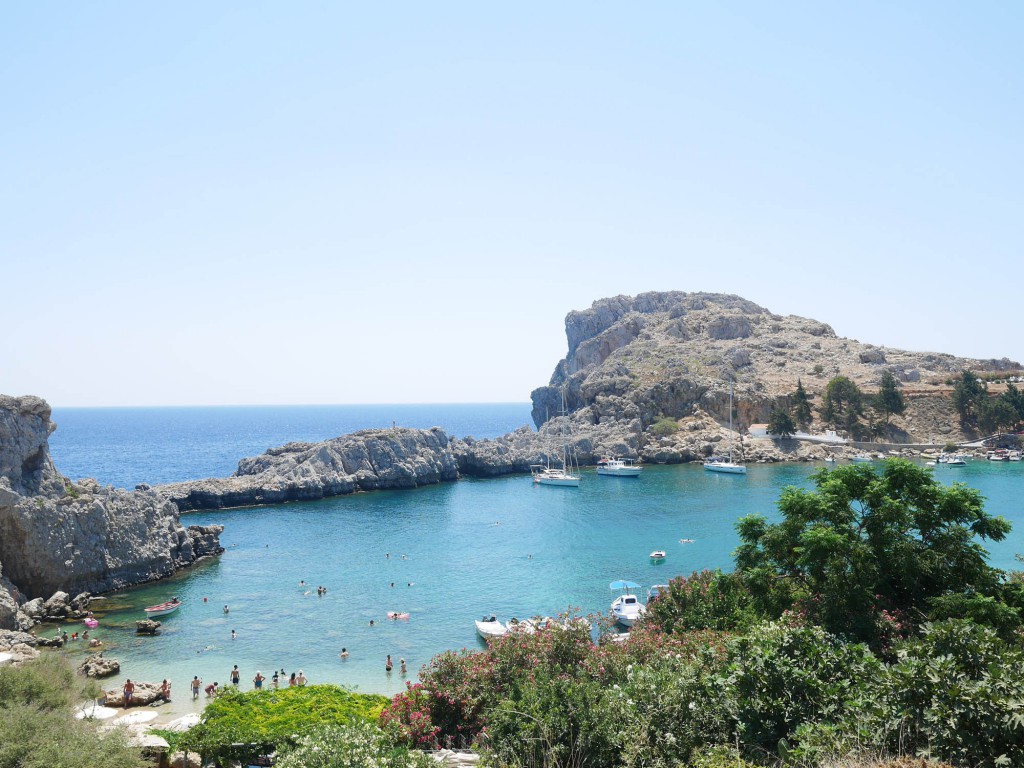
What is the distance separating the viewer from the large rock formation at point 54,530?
3659 cm

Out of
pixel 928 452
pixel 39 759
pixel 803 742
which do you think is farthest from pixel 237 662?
pixel 928 452

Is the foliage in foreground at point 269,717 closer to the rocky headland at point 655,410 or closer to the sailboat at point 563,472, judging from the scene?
the rocky headland at point 655,410

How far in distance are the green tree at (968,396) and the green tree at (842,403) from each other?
40.7ft

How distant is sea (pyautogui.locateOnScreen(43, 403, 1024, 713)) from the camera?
1231 inches

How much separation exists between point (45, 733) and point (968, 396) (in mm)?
111066

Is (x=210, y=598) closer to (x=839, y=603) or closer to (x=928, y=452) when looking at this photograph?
(x=839, y=603)

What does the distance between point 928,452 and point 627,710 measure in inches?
3730

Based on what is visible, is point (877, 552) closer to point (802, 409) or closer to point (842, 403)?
point (802, 409)

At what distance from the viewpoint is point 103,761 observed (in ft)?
44.5

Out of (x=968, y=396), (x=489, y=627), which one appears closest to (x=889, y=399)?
(x=968, y=396)

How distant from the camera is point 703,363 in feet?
390

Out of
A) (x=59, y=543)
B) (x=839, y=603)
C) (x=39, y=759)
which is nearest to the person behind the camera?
(x=39, y=759)

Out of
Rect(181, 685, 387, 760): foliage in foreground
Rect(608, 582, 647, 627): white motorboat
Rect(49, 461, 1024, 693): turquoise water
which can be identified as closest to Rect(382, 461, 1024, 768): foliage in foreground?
Rect(181, 685, 387, 760): foliage in foreground

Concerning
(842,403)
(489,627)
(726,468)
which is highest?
(842,403)
